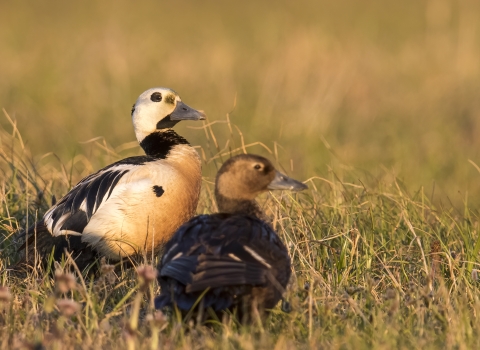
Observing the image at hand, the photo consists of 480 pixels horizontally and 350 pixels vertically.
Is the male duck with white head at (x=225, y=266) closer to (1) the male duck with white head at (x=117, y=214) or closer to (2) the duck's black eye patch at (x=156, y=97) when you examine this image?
(1) the male duck with white head at (x=117, y=214)

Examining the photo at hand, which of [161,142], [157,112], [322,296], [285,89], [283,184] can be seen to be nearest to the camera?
[322,296]

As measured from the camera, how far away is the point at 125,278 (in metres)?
4.99

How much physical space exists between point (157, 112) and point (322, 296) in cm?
220

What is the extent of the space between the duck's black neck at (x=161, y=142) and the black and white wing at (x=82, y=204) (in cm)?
37

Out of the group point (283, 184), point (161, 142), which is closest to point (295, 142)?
point (161, 142)

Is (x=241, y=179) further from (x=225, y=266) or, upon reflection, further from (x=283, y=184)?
(x=225, y=266)

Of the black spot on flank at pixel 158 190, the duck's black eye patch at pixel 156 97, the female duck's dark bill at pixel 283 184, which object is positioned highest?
the duck's black eye patch at pixel 156 97

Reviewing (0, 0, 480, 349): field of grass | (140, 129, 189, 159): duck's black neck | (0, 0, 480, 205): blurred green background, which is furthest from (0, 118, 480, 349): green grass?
(0, 0, 480, 205): blurred green background

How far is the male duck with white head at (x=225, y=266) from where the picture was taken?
383 centimetres

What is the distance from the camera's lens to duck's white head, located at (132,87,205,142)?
6102 mm

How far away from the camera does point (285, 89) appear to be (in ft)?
39.8

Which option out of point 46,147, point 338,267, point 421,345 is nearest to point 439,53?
point 46,147

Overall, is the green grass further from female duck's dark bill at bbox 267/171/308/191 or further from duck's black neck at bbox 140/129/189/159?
duck's black neck at bbox 140/129/189/159

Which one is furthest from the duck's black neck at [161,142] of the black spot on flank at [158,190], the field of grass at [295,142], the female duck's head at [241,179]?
the female duck's head at [241,179]
